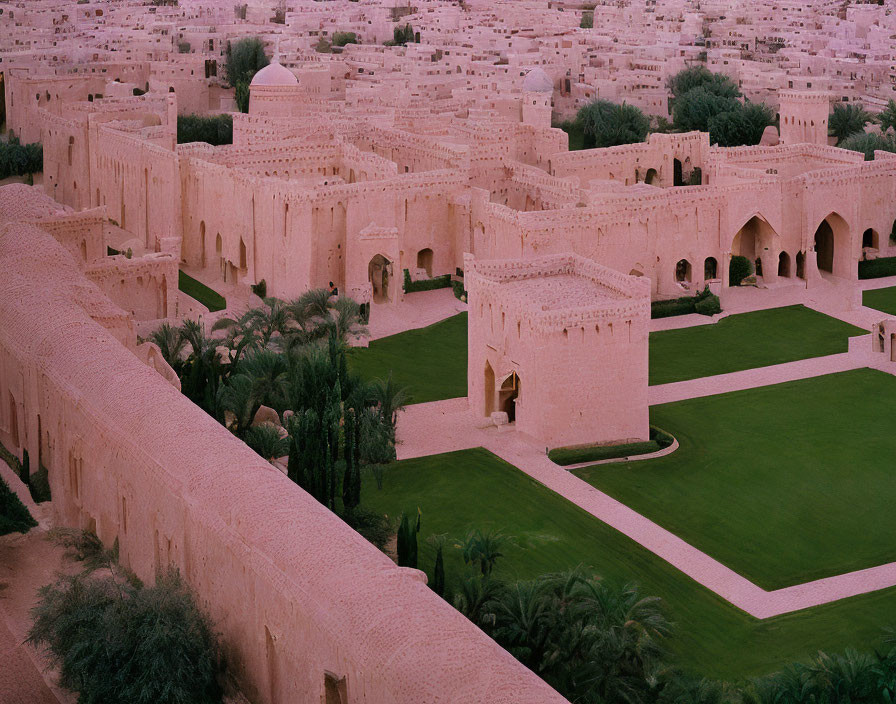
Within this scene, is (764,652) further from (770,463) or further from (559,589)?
(770,463)

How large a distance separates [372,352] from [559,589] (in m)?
15.7

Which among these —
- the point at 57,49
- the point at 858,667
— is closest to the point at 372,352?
the point at 858,667

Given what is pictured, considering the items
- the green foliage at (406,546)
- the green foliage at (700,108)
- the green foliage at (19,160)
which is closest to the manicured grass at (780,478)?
the green foliage at (406,546)

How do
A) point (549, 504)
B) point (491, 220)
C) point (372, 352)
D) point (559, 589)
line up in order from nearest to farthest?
point (559, 589) < point (549, 504) < point (372, 352) < point (491, 220)

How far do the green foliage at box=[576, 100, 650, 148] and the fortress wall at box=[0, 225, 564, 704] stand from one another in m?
33.6

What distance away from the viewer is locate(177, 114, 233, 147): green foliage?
61875mm

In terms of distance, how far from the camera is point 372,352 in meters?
39.4

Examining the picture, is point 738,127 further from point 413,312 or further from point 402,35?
point 402,35

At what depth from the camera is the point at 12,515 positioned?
28438mm

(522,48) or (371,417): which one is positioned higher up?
(522,48)

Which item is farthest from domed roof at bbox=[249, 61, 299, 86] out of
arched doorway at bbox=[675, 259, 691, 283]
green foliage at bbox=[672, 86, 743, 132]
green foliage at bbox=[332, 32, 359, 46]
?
green foliage at bbox=[332, 32, 359, 46]

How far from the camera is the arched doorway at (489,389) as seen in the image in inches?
1362

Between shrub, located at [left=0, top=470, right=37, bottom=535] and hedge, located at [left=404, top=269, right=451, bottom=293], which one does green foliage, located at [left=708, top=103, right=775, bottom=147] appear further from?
shrub, located at [left=0, top=470, right=37, bottom=535]

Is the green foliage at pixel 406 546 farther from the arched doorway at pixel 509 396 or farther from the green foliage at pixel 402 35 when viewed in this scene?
the green foliage at pixel 402 35
